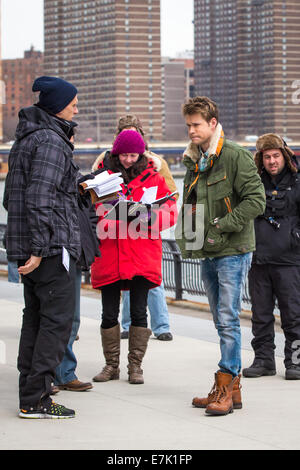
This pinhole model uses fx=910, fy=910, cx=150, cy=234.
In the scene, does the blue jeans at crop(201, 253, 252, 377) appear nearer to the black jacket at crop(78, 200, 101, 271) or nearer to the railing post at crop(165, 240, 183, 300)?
the black jacket at crop(78, 200, 101, 271)

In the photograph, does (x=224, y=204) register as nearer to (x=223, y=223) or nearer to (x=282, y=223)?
(x=223, y=223)

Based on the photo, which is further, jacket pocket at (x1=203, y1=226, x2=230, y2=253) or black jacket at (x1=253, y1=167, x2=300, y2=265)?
black jacket at (x1=253, y1=167, x2=300, y2=265)

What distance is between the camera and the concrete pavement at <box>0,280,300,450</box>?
4.78 metres

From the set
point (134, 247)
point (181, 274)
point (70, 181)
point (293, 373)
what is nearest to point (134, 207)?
point (134, 247)

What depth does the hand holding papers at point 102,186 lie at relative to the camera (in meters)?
5.75

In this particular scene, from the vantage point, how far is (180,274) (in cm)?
1154

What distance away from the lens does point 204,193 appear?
5.66m

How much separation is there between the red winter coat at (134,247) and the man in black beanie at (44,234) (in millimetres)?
1083

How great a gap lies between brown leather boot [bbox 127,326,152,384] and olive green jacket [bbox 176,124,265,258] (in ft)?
3.16

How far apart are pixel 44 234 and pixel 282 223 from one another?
Result: 8.12ft

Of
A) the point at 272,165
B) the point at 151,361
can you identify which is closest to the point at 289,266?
the point at 272,165

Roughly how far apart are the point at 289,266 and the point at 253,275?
30 cm

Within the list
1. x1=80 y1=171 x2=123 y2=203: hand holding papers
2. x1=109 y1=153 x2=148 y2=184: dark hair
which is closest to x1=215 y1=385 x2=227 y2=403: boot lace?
x1=80 y1=171 x2=123 y2=203: hand holding papers

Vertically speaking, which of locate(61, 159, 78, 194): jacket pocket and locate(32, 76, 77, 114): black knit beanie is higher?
locate(32, 76, 77, 114): black knit beanie
